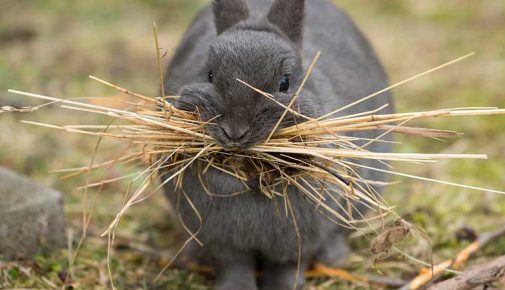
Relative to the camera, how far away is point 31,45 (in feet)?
28.0

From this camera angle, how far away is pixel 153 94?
7277 mm

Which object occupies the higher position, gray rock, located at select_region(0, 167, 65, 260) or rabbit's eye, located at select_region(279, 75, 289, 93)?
rabbit's eye, located at select_region(279, 75, 289, 93)

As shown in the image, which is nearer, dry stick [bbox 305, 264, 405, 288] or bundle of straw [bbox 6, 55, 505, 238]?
bundle of straw [bbox 6, 55, 505, 238]

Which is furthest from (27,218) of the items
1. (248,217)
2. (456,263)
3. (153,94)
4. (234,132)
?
(153,94)

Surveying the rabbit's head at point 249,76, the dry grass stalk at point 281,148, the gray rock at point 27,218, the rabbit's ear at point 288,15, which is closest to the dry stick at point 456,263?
the dry grass stalk at point 281,148

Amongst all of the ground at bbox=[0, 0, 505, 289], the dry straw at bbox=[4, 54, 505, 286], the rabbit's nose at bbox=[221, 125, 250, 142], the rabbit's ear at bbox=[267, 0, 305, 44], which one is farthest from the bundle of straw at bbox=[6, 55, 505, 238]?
the rabbit's ear at bbox=[267, 0, 305, 44]

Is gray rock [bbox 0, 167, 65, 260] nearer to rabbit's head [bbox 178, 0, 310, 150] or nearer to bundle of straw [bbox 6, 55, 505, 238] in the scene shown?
bundle of straw [bbox 6, 55, 505, 238]

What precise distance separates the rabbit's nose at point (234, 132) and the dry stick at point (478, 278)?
1.24 metres

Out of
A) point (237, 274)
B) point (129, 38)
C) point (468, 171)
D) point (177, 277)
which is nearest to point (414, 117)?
point (237, 274)

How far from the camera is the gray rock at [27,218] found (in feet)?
14.3

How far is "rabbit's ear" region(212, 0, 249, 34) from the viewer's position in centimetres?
435

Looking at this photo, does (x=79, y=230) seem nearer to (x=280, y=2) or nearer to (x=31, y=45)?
(x=280, y=2)

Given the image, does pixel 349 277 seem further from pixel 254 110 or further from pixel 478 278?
pixel 254 110

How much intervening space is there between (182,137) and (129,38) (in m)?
5.29
